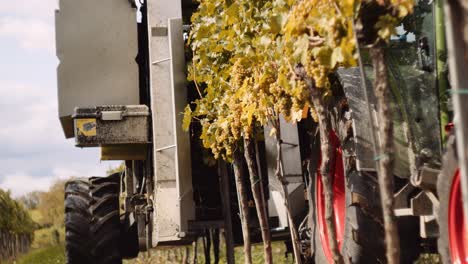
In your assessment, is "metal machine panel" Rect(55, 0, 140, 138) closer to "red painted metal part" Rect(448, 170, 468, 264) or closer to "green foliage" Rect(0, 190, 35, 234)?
"red painted metal part" Rect(448, 170, 468, 264)

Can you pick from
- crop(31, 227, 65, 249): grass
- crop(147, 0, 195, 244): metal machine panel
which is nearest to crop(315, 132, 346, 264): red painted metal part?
crop(147, 0, 195, 244): metal machine panel

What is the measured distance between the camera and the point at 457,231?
14.3ft

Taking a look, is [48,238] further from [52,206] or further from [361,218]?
[361,218]

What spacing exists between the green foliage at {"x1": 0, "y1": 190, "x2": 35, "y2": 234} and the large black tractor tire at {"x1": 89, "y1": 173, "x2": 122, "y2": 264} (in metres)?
35.8

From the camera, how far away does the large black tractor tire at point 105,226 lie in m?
8.19

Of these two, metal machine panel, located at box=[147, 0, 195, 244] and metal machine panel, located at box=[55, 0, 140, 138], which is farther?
metal machine panel, located at box=[55, 0, 140, 138]

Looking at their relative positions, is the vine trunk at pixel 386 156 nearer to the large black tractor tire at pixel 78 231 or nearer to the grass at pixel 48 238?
the large black tractor tire at pixel 78 231

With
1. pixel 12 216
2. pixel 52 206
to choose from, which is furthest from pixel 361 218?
pixel 52 206

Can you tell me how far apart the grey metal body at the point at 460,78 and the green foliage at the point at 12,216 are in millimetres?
41537

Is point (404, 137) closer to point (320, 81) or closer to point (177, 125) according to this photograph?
point (320, 81)

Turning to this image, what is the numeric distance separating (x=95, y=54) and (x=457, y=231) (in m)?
4.22

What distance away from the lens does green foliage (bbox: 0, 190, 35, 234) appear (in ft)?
144

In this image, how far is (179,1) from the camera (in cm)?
726

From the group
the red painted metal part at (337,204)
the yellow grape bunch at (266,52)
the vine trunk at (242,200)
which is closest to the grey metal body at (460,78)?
the yellow grape bunch at (266,52)
